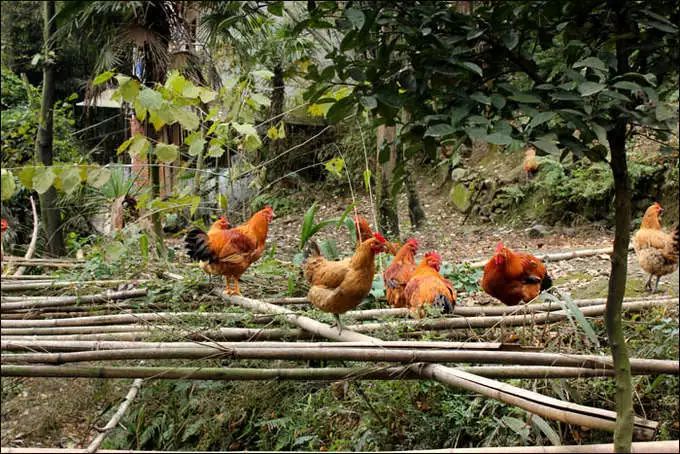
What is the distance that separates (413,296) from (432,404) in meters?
0.81

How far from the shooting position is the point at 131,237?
499 cm

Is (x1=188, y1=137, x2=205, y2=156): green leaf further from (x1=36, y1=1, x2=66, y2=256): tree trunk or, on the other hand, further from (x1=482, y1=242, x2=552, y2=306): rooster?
(x1=36, y1=1, x2=66, y2=256): tree trunk

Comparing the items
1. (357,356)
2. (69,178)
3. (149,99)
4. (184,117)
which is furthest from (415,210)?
(69,178)

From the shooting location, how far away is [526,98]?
146 cm

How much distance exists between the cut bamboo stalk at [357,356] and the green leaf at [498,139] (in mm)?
1429

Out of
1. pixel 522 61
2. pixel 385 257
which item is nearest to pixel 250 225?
pixel 385 257

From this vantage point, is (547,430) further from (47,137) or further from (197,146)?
(47,137)

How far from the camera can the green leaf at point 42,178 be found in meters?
2.11

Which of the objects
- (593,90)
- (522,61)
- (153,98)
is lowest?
(593,90)

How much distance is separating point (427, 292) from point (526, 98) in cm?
248

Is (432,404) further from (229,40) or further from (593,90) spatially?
(229,40)

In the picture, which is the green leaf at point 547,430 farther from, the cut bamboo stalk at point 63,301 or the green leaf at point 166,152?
the cut bamboo stalk at point 63,301

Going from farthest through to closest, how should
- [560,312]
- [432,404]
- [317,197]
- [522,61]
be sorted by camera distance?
[317,197] → [560,312] → [432,404] → [522,61]

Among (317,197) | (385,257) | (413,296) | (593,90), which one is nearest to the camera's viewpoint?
(593,90)
